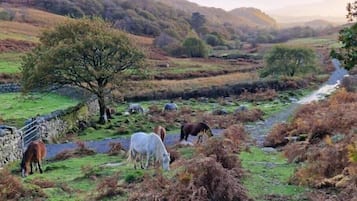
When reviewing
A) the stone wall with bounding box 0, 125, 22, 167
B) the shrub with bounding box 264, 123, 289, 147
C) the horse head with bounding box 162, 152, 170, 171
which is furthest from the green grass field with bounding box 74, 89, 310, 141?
the horse head with bounding box 162, 152, 170, 171

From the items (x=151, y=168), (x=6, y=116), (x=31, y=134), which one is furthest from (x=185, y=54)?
(x=151, y=168)

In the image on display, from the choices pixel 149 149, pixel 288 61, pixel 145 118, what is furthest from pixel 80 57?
pixel 288 61

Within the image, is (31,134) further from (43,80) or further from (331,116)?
(331,116)

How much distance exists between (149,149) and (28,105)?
1205 inches

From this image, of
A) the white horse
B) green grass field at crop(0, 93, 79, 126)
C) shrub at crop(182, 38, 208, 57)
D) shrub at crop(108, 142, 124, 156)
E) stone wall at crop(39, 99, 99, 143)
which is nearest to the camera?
the white horse

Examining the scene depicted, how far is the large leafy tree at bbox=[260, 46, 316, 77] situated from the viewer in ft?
239

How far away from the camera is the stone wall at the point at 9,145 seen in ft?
78.8

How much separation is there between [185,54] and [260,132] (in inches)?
3412

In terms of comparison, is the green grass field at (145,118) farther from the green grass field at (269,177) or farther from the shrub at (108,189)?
the shrub at (108,189)

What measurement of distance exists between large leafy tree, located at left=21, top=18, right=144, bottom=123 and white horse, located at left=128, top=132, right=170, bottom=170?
18.9 meters

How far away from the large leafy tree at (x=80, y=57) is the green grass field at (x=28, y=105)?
3.51 meters

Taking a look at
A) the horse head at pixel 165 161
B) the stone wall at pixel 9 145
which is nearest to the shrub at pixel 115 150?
the stone wall at pixel 9 145

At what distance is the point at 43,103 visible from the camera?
160 ft

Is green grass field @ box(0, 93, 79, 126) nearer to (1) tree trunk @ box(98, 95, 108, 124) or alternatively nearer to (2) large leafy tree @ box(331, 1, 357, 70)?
(1) tree trunk @ box(98, 95, 108, 124)
